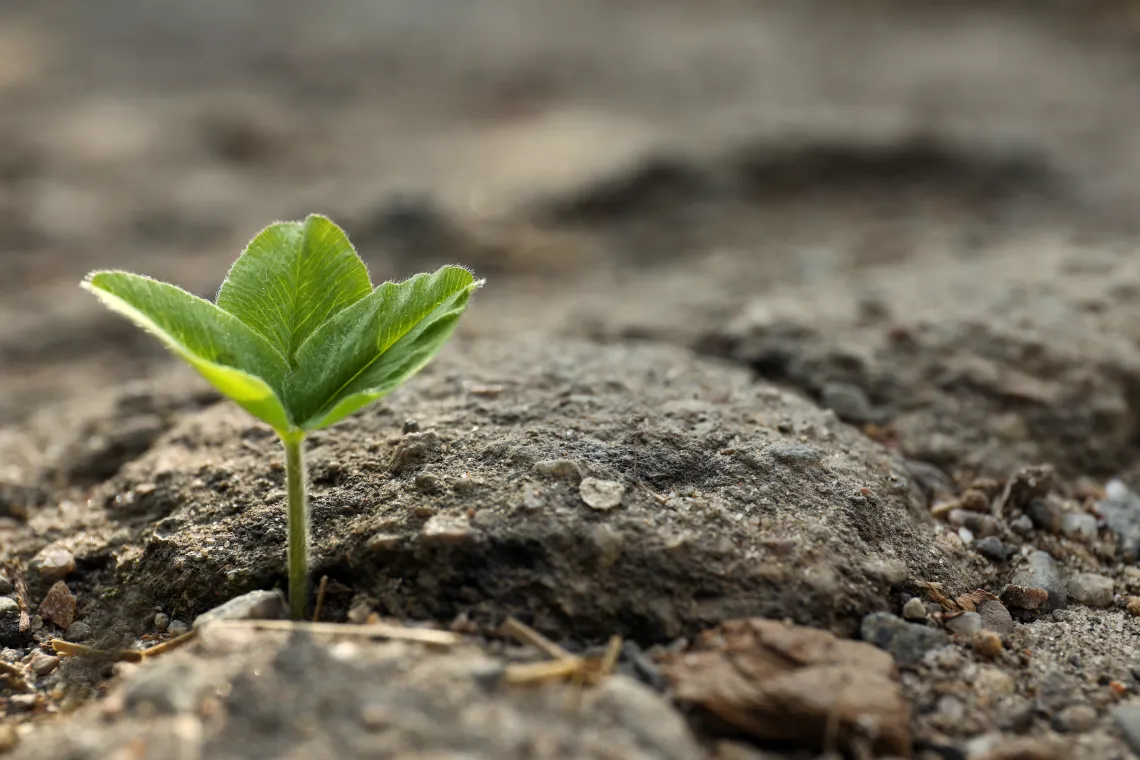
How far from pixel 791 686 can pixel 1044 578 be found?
83cm

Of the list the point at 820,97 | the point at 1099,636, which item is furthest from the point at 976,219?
the point at 1099,636

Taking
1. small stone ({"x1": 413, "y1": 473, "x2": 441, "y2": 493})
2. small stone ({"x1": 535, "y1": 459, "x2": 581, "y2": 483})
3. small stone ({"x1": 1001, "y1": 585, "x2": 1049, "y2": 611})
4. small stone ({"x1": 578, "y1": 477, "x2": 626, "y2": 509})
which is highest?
small stone ({"x1": 535, "y1": 459, "x2": 581, "y2": 483})

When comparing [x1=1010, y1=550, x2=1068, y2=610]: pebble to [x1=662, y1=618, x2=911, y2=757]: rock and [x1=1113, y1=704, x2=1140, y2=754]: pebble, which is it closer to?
[x1=1113, y1=704, x2=1140, y2=754]: pebble

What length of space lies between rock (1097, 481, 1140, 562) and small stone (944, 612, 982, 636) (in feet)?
2.08

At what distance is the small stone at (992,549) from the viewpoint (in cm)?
210

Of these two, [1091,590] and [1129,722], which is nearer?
[1129,722]

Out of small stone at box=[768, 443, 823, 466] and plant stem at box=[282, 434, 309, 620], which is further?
small stone at box=[768, 443, 823, 466]

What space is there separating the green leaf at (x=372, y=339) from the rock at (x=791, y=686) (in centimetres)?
67

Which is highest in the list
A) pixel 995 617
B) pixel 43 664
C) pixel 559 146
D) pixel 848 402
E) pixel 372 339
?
pixel 559 146

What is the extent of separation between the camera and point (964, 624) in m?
1.79

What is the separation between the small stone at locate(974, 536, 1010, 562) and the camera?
6.89ft

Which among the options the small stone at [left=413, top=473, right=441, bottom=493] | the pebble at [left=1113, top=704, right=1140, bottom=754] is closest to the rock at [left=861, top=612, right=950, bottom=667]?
the pebble at [left=1113, top=704, right=1140, bottom=754]

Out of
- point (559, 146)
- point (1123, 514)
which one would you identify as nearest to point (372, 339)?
point (1123, 514)

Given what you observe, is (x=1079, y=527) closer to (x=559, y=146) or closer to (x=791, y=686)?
(x=791, y=686)
